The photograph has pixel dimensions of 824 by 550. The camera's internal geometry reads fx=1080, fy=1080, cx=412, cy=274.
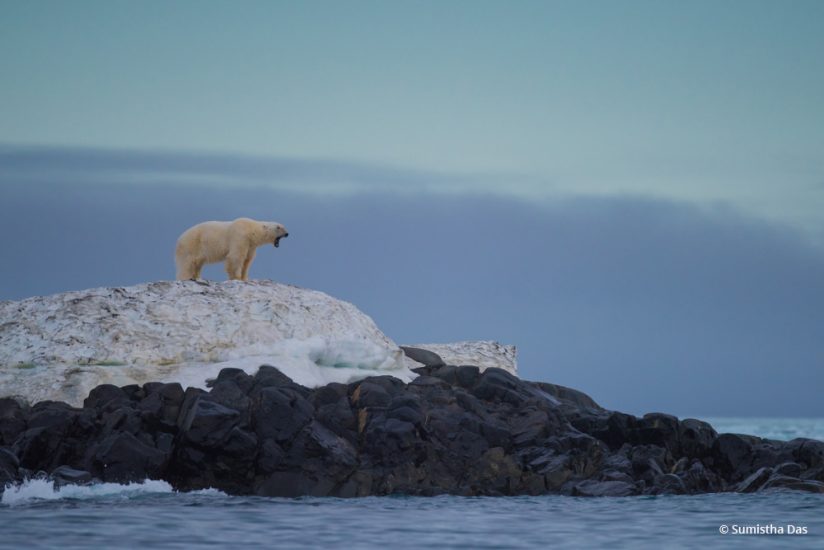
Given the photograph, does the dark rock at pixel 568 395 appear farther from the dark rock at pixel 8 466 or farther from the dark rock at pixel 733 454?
the dark rock at pixel 8 466

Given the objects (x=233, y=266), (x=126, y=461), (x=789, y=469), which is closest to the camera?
(x=126, y=461)

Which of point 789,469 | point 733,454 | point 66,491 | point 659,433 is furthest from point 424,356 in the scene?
point 66,491

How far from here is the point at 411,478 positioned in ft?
69.6

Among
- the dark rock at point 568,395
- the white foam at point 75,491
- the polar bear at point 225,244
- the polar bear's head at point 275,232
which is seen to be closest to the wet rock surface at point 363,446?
the white foam at point 75,491

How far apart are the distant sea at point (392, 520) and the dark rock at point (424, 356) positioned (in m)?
9.41

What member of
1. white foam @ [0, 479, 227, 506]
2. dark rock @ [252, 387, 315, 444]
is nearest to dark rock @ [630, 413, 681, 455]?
dark rock @ [252, 387, 315, 444]

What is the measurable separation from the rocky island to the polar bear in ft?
8.59

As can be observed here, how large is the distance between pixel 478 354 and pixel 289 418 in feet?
42.3

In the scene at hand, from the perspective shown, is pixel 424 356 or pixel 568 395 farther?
pixel 568 395

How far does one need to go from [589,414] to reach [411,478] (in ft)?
22.9

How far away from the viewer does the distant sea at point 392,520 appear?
1438 cm

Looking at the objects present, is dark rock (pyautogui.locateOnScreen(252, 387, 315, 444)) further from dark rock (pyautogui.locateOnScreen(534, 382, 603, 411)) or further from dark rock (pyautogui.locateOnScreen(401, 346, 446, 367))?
dark rock (pyautogui.locateOnScreen(534, 382, 603, 411))

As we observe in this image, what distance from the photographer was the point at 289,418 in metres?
21.0

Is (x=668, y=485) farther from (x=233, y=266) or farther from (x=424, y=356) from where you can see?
(x=233, y=266)
